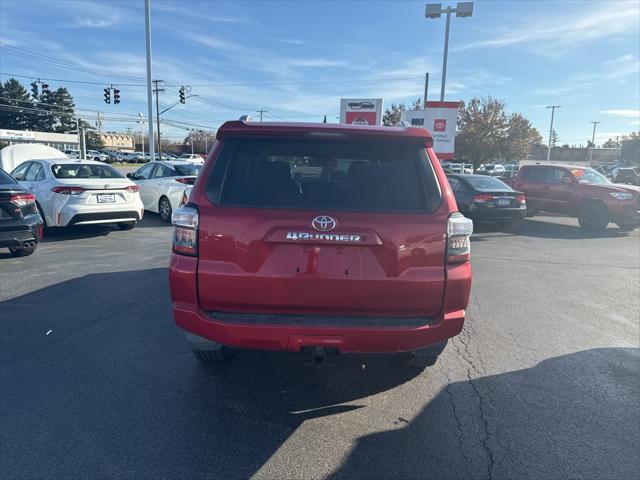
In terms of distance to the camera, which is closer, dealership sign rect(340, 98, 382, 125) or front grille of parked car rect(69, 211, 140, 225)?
front grille of parked car rect(69, 211, 140, 225)

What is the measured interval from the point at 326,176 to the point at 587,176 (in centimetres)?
1271

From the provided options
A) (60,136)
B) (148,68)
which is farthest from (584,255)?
(60,136)

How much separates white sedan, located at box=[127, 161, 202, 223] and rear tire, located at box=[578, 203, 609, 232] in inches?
421

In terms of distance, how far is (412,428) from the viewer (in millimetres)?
3062

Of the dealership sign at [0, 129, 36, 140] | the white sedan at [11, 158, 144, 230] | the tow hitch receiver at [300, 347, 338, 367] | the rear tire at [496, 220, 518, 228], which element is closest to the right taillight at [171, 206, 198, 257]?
the tow hitch receiver at [300, 347, 338, 367]

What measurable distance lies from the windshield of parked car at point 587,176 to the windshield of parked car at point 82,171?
12.2 metres

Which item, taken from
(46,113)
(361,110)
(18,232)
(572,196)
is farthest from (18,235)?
(46,113)

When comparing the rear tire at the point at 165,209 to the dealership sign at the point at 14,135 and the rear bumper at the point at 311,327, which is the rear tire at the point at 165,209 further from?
the dealership sign at the point at 14,135

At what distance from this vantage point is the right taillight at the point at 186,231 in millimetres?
2852

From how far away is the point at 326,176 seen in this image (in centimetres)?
312

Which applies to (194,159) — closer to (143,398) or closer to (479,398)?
(143,398)

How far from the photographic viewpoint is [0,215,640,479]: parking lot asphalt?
270 cm

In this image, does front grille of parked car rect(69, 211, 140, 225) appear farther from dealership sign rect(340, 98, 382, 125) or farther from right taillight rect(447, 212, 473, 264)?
dealership sign rect(340, 98, 382, 125)

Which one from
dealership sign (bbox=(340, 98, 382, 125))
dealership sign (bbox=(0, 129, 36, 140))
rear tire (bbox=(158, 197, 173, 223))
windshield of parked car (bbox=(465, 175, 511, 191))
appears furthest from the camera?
dealership sign (bbox=(0, 129, 36, 140))
